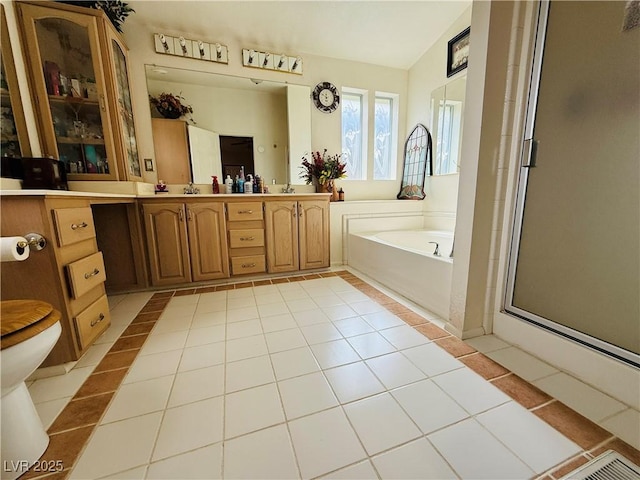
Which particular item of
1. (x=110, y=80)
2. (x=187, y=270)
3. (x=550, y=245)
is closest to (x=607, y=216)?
(x=550, y=245)

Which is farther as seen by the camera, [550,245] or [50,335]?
[550,245]

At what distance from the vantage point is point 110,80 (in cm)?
197

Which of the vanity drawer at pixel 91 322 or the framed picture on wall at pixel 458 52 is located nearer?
the vanity drawer at pixel 91 322

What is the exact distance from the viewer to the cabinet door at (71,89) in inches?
69.5

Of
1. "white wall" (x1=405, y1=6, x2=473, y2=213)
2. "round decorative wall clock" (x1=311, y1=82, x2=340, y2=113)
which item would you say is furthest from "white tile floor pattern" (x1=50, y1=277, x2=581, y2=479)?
"round decorative wall clock" (x1=311, y1=82, x2=340, y2=113)

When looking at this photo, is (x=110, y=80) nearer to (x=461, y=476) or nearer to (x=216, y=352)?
(x=216, y=352)

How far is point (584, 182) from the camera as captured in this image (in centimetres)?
109

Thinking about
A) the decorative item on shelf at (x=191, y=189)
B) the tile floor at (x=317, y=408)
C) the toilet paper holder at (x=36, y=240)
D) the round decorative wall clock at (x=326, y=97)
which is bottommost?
the tile floor at (x=317, y=408)

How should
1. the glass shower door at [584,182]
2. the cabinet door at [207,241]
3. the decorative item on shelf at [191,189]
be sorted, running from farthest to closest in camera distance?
1. the decorative item on shelf at [191,189]
2. the cabinet door at [207,241]
3. the glass shower door at [584,182]

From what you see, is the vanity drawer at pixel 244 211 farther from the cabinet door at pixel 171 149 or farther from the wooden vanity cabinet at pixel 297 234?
the cabinet door at pixel 171 149

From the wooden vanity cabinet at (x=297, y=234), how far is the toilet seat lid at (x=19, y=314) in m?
1.73

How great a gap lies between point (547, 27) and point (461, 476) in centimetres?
189

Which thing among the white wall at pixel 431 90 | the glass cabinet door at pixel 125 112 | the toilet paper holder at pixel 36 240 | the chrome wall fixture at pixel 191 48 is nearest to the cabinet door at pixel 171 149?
the glass cabinet door at pixel 125 112

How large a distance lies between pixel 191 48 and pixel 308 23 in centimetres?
118
